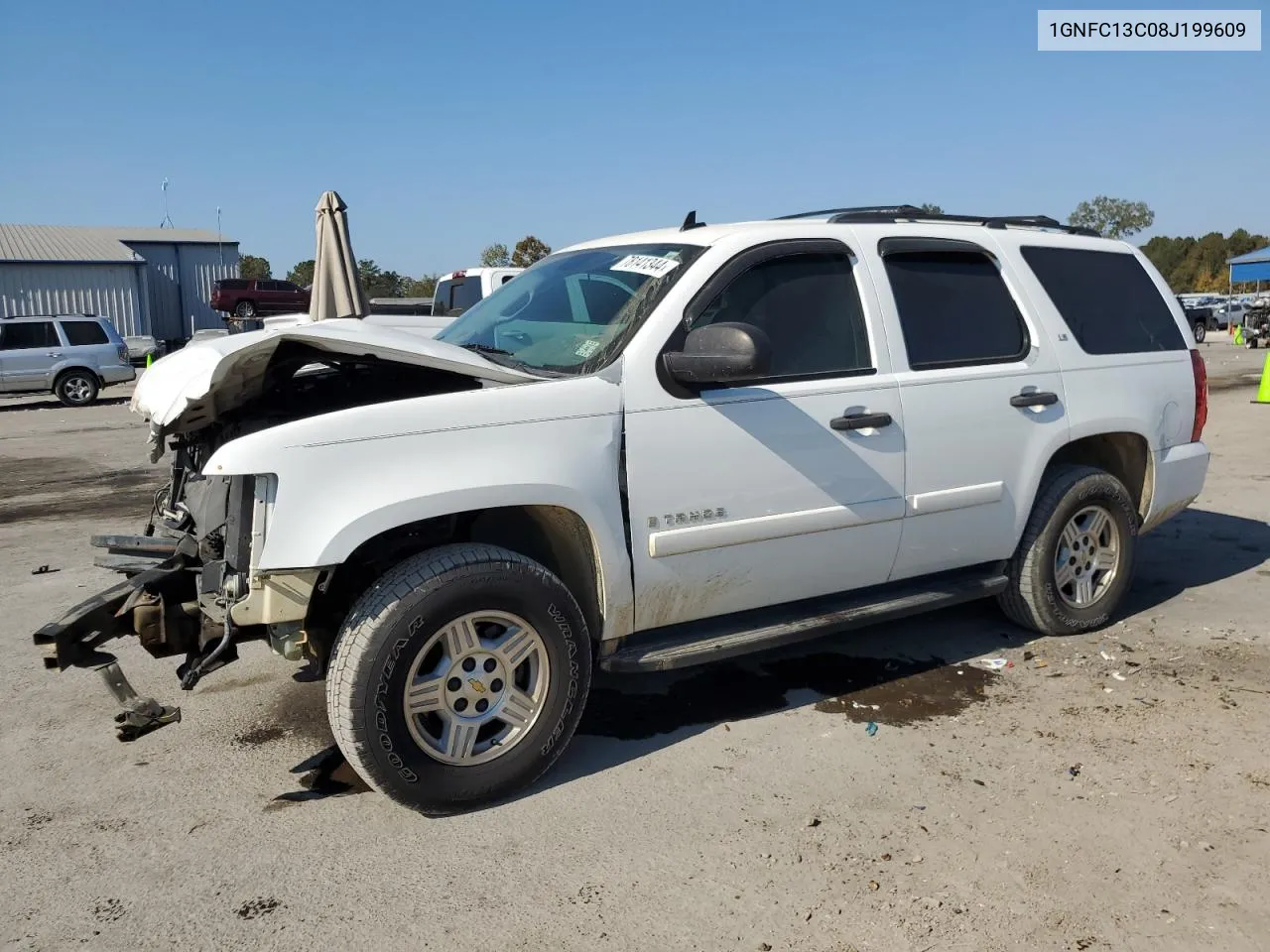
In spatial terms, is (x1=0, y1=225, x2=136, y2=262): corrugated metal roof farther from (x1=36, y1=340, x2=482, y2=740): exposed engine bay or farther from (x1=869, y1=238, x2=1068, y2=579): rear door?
(x1=869, y1=238, x2=1068, y2=579): rear door

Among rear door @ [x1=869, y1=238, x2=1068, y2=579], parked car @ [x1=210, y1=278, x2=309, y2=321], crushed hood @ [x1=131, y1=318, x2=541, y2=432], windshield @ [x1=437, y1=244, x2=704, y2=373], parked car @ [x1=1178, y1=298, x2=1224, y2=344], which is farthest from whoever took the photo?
parked car @ [x1=1178, y1=298, x2=1224, y2=344]

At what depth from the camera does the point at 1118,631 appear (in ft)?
16.8

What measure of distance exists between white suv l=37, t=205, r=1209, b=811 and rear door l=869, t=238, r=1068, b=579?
0.01 metres

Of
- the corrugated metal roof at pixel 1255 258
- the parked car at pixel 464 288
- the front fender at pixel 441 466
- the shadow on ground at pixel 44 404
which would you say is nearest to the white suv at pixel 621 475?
the front fender at pixel 441 466

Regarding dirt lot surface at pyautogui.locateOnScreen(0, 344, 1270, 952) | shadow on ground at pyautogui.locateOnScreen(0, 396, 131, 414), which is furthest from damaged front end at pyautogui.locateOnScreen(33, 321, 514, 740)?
shadow on ground at pyautogui.locateOnScreen(0, 396, 131, 414)

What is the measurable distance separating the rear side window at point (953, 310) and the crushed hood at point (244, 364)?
1715 mm

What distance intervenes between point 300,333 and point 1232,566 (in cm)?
574

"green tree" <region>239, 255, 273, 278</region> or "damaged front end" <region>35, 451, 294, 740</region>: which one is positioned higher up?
"green tree" <region>239, 255, 273, 278</region>

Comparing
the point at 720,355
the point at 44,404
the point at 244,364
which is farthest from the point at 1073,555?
the point at 44,404

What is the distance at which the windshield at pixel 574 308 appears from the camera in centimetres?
379

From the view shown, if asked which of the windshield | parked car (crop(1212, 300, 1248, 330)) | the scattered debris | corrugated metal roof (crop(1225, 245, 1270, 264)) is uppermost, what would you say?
corrugated metal roof (crop(1225, 245, 1270, 264))

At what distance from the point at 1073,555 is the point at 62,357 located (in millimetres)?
→ 20236

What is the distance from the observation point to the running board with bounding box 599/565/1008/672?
12.1 feet

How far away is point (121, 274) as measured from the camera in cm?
3622
